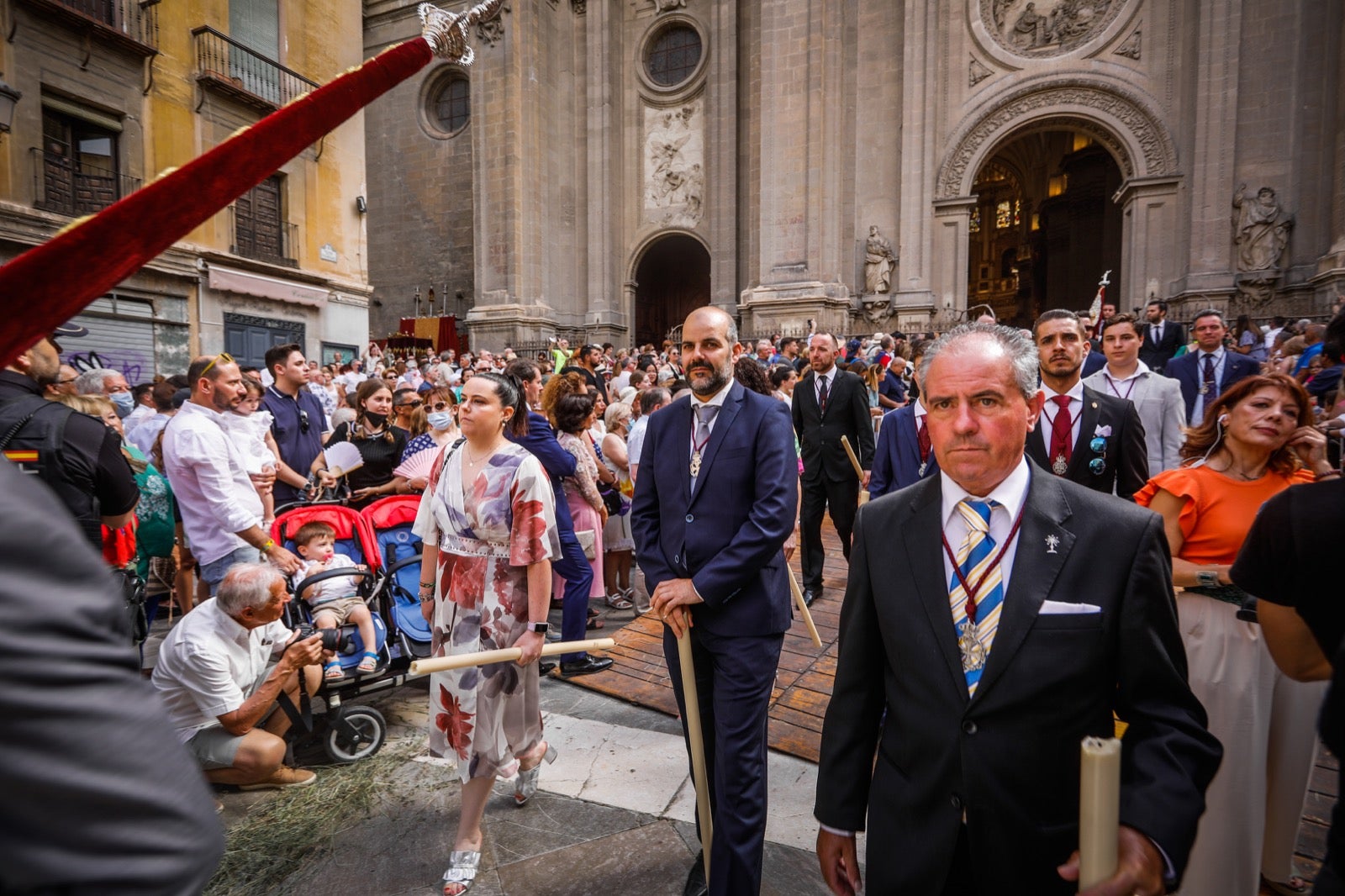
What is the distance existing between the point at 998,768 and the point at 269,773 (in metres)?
3.57

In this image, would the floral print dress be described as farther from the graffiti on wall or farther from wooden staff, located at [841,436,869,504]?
the graffiti on wall

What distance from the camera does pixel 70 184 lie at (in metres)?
13.1

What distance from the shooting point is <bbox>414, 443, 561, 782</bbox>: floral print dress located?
3051 mm

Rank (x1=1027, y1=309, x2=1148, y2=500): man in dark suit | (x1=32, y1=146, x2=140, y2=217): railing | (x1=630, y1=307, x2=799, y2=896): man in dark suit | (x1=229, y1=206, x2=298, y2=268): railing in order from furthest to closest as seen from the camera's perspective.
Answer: (x1=229, y1=206, x2=298, y2=268): railing < (x1=32, y1=146, x2=140, y2=217): railing < (x1=1027, y1=309, x2=1148, y2=500): man in dark suit < (x1=630, y1=307, x2=799, y2=896): man in dark suit

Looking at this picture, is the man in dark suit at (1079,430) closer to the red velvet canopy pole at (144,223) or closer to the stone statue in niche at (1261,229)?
the red velvet canopy pole at (144,223)

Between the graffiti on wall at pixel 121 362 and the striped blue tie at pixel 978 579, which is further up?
the graffiti on wall at pixel 121 362

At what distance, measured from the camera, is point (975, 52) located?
18.1m

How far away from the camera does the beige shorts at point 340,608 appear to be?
4043 millimetres

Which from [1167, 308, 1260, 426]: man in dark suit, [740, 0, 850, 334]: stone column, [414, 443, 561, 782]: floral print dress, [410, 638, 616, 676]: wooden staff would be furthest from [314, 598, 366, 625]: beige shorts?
[740, 0, 850, 334]: stone column

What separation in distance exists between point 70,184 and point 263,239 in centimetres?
365

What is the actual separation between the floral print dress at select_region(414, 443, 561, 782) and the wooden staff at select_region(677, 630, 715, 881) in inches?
33.8

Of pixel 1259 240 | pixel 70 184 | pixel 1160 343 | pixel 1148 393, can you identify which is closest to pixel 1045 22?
pixel 1259 240

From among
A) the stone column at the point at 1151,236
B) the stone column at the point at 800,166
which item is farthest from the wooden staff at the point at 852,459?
the stone column at the point at 1151,236

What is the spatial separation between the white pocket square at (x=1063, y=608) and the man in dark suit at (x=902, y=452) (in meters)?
2.91
